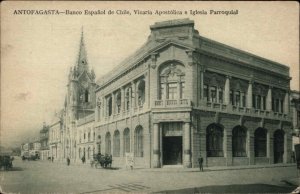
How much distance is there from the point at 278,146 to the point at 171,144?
12092 millimetres

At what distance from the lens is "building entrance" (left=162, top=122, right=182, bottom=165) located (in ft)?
83.0

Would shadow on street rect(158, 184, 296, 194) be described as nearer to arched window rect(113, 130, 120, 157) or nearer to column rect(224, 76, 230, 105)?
column rect(224, 76, 230, 105)

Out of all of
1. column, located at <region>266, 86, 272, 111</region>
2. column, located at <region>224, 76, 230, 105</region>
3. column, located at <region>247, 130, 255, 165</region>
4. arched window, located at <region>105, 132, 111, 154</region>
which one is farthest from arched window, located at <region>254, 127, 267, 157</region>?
arched window, located at <region>105, 132, 111, 154</region>

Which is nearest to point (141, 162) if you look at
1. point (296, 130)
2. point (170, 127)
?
point (170, 127)

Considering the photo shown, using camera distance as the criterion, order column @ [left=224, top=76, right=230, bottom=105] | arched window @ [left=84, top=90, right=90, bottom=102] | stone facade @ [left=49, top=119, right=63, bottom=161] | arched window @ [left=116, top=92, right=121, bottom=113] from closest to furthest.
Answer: column @ [left=224, top=76, right=230, bottom=105] < arched window @ [left=116, top=92, right=121, bottom=113] < arched window @ [left=84, top=90, right=90, bottom=102] < stone facade @ [left=49, top=119, right=63, bottom=161]

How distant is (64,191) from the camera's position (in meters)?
14.3

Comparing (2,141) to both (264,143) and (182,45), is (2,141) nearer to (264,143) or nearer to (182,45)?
(182,45)

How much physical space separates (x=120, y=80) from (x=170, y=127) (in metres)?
9.29

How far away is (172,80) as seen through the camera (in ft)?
84.5

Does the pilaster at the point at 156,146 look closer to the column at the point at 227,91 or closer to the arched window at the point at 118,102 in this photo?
the column at the point at 227,91

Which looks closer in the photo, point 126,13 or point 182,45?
point 126,13

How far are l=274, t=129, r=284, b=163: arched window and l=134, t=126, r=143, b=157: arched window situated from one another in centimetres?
1238

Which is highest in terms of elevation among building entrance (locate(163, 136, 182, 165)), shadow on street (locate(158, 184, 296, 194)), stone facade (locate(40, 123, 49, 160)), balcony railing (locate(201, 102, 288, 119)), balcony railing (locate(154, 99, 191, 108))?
balcony railing (locate(154, 99, 191, 108))

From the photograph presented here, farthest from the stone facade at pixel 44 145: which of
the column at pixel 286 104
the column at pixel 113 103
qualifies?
the column at pixel 286 104
